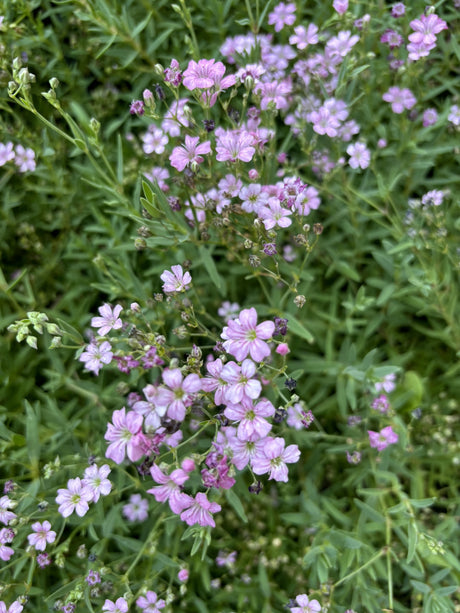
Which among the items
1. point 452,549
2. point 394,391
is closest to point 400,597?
point 452,549

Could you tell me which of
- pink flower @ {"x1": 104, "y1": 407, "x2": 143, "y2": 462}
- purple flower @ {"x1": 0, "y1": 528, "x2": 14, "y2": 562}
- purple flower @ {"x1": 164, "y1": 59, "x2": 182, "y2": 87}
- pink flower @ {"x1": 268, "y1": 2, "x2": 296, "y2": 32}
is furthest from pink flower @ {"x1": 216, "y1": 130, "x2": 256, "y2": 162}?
purple flower @ {"x1": 0, "y1": 528, "x2": 14, "y2": 562}

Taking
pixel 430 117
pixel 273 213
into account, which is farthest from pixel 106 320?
pixel 430 117

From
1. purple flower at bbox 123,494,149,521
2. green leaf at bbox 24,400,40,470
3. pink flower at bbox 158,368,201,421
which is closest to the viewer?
pink flower at bbox 158,368,201,421

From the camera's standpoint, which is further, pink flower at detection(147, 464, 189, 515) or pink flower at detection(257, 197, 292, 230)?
pink flower at detection(257, 197, 292, 230)

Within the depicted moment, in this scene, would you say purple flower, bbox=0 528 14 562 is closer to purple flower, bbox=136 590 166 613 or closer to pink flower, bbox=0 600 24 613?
pink flower, bbox=0 600 24 613

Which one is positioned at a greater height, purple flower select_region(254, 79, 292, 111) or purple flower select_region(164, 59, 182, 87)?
purple flower select_region(164, 59, 182, 87)

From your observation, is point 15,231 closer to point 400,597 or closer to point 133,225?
point 133,225

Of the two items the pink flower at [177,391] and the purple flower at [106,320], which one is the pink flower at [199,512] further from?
the purple flower at [106,320]
